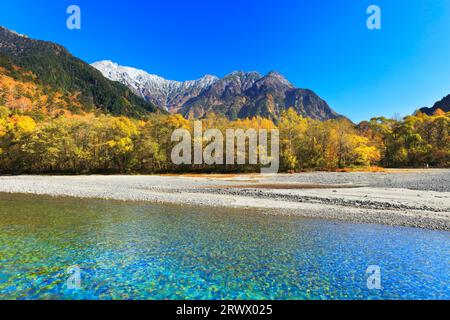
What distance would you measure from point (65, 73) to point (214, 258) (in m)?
206

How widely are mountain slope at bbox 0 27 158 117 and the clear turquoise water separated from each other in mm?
160327

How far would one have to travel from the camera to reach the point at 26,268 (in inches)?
356

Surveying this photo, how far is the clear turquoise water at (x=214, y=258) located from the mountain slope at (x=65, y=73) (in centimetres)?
16033

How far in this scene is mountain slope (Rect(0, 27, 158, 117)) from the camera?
16250cm

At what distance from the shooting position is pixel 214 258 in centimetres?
1072

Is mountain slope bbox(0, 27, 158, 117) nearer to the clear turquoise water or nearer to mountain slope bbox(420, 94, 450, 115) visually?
the clear turquoise water

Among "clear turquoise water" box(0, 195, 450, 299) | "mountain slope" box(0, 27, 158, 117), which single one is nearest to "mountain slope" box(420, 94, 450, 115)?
"clear turquoise water" box(0, 195, 450, 299)

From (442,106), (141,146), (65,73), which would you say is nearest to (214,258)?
(141,146)

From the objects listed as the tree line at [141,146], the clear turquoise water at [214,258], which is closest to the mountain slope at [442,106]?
the tree line at [141,146]

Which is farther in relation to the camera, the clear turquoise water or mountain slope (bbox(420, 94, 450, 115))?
mountain slope (bbox(420, 94, 450, 115))

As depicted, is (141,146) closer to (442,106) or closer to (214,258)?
(214,258)

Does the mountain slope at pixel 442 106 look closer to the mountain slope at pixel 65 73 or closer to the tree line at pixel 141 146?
the tree line at pixel 141 146
